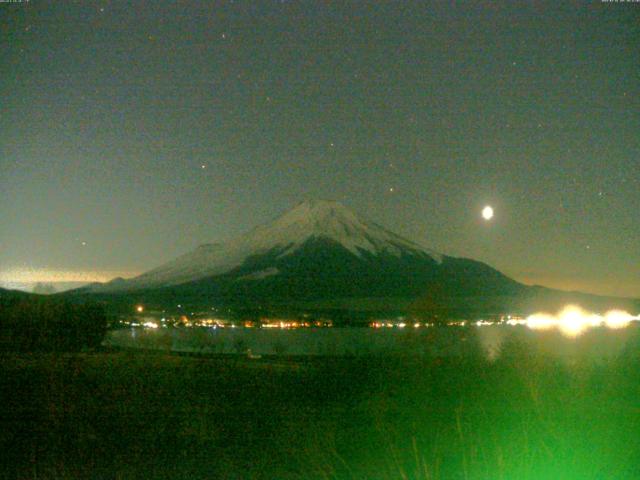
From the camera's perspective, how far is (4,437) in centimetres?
1157

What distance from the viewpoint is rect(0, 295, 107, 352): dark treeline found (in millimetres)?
33969

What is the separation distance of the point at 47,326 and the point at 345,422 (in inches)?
946

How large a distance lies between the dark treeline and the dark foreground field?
1428 cm

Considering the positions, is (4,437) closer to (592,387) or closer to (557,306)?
(592,387)

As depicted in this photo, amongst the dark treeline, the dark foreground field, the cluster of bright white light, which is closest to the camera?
the dark foreground field

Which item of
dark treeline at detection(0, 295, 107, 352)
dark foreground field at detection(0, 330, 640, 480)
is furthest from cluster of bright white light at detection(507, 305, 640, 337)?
dark treeline at detection(0, 295, 107, 352)

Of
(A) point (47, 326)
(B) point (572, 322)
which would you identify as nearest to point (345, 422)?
(A) point (47, 326)

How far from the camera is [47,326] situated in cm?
3447

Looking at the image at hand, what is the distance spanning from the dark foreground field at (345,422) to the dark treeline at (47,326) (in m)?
14.3

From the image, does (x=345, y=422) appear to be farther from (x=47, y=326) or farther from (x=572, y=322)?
(x=572, y=322)

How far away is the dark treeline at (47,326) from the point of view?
33969 millimetres

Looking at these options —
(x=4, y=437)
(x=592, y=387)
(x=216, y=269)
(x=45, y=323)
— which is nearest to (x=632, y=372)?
(x=592, y=387)

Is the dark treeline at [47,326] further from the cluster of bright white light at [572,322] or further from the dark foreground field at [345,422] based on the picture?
the cluster of bright white light at [572,322]

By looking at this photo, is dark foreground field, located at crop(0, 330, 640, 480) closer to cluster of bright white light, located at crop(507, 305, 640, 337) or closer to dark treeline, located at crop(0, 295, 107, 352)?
cluster of bright white light, located at crop(507, 305, 640, 337)
